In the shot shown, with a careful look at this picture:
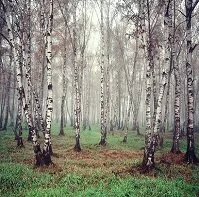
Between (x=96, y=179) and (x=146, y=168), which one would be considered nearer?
(x=96, y=179)

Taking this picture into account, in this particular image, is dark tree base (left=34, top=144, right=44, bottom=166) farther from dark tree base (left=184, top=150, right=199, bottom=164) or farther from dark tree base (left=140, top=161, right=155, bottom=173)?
dark tree base (left=184, top=150, right=199, bottom=164)

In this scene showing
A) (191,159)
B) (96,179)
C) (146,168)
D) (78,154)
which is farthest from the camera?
(78,154)

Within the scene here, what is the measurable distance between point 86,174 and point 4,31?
70.2 ft

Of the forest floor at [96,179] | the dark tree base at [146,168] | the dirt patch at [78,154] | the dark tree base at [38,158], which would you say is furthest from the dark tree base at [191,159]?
the dark tree base at [38,158]

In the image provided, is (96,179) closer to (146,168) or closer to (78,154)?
(146,168)

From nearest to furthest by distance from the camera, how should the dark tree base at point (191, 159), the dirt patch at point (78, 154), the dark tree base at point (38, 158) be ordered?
the dark tree base at point (38, 158) < the dark tree base at point (191, 159) < the dirt patch at point (78, 154)

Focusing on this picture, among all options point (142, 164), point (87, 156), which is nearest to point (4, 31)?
point (87, 156)

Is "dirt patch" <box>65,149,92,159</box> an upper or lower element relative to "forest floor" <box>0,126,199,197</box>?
lower

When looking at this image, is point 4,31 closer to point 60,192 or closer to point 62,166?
point 62,166

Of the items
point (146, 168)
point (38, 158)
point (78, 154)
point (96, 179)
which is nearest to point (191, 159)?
point (146, 168)

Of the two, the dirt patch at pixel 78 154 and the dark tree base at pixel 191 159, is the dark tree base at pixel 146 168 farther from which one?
the dirt patch at pixel 78 154

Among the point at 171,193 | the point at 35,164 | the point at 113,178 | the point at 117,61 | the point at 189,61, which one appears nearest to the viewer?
the point at 171,193

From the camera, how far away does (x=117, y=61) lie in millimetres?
41906

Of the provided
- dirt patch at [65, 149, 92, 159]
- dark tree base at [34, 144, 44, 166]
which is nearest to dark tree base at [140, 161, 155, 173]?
dark tree base at [34, 144, 44, 166]
